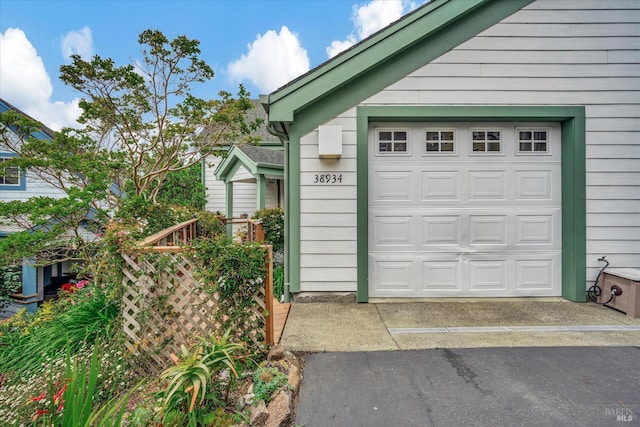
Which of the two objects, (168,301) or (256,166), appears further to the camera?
(256,166)

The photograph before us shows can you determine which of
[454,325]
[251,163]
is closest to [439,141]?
[454,325]

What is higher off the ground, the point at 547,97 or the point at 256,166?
the point at 547,97

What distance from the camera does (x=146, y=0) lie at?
30.1 ft

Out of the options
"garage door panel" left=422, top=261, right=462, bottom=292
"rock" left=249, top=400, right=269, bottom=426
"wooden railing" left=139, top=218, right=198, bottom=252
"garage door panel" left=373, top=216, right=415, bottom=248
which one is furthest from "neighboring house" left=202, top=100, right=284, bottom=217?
"rock" left=249, top=400, right=269, bottom=426

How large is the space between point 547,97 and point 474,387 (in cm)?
397

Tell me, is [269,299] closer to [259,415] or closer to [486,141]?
[259,415]

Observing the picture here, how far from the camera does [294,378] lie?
2.23m

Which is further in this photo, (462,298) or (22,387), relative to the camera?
(462,298)

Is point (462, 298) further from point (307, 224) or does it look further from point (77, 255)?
point (77, 255)

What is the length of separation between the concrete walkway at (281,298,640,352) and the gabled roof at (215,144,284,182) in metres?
5.57

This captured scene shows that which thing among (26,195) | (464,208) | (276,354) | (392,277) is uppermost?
(26,195)

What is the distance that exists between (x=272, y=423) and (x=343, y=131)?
11.0 ft

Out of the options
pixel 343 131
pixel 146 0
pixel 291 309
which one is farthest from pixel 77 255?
pixel 146 0

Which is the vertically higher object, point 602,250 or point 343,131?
point 343,131
